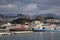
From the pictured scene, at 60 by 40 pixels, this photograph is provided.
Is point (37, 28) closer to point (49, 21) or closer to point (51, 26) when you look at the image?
point (51, 26)

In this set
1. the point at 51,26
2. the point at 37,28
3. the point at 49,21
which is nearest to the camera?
the point at 37,28

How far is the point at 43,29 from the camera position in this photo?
123 metres

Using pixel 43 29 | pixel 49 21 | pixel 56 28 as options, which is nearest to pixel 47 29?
pixel 43 29

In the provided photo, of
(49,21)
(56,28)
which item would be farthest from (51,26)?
(49,21)

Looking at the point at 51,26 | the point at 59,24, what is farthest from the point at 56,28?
the point at 59,24

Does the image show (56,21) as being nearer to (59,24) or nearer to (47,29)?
(59,24)

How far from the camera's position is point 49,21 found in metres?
148

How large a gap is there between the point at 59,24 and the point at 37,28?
31.1 m

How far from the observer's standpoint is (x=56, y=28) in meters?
136

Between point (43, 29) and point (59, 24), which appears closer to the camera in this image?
point (43, 29)

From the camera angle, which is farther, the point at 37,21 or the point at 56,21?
the point at 56,21

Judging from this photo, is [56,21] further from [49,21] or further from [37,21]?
[37,21]

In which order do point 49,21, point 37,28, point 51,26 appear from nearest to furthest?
point 37,28 < point 51,26 < point 49,21

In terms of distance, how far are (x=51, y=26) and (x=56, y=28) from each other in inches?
204
